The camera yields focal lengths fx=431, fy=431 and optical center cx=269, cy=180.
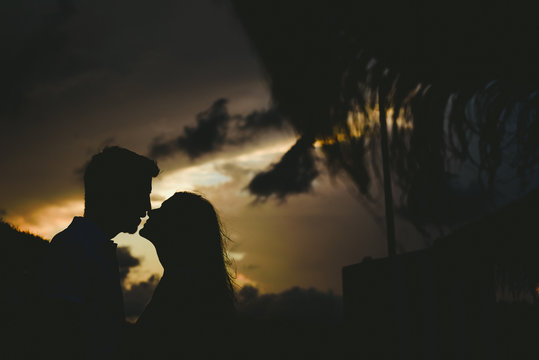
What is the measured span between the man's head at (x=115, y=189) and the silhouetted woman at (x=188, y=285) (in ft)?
0.89

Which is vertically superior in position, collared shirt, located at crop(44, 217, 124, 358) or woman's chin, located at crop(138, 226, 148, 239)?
woman's chin, located at crop(138, 226, 148, 239)

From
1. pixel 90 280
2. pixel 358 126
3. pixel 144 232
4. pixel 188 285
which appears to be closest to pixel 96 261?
pixel 90 280

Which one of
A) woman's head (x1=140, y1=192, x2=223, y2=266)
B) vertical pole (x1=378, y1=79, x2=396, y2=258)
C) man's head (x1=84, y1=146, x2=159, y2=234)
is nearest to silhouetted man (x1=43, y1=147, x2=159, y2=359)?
man's head (x1=84, y1=146, x2=159, y2=234)

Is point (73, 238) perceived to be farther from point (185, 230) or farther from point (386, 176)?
point (386, 176)

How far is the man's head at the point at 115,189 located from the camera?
2.12 meters

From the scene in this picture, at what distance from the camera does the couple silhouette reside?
173 cm

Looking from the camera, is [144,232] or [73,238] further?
[144,232]

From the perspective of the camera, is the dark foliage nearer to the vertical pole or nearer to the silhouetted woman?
the vertical pole

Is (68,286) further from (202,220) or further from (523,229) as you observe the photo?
(523,229)

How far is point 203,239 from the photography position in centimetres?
245

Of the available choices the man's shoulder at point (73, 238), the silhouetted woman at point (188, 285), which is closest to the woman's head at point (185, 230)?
the silhouetted woman at point (188, 285)

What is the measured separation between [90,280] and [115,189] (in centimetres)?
49

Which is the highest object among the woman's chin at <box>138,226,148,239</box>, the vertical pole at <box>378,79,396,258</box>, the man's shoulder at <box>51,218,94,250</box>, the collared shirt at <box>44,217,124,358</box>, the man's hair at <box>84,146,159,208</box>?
the vertical pole at <box>378,79,396,258</box>

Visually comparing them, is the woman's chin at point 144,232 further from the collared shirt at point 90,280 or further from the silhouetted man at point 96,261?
the collared shirt at point 90,280
